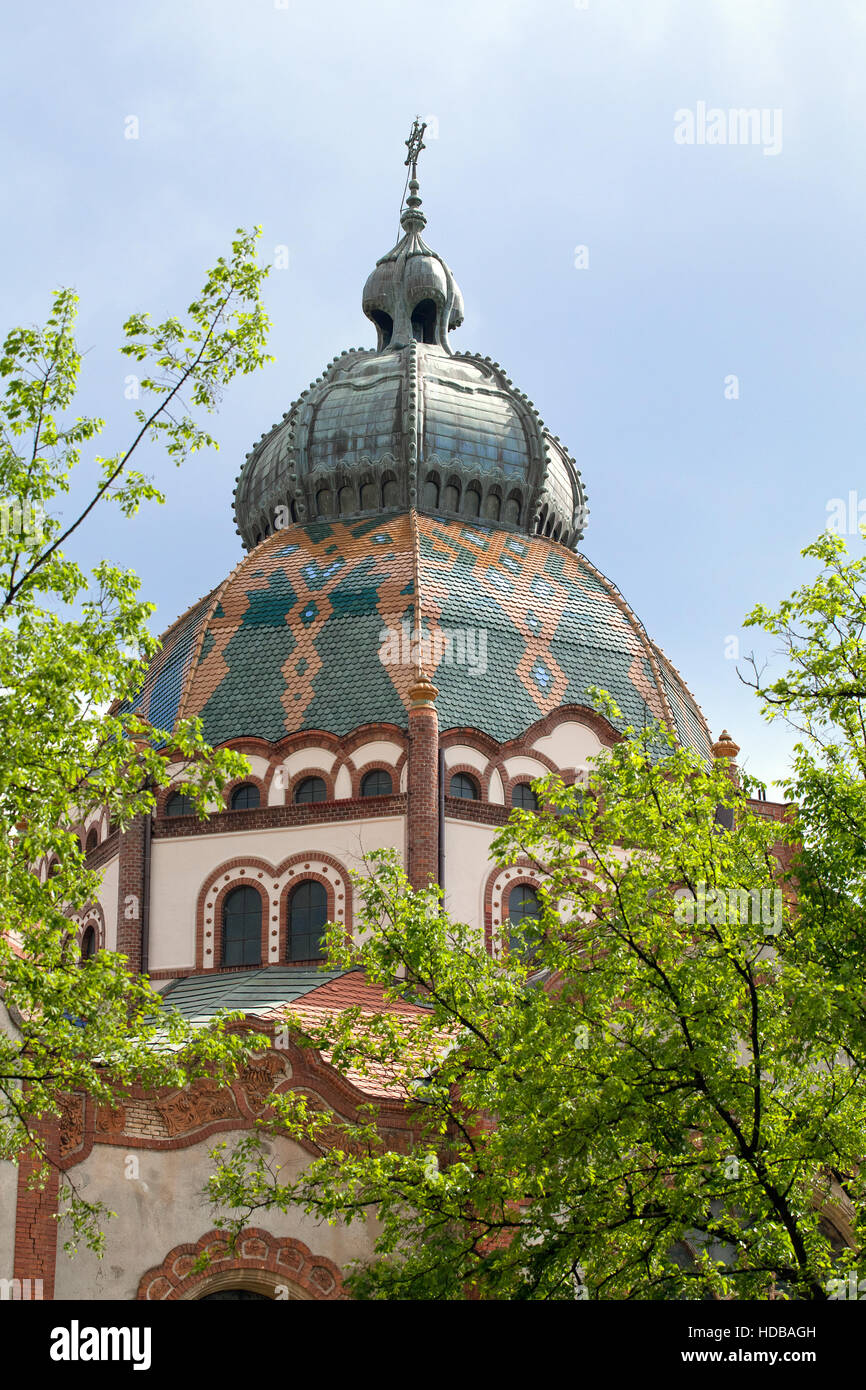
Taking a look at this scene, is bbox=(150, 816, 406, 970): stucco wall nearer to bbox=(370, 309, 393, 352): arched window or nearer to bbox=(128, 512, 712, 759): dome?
bbox=(128, 512, 712, 759): dome

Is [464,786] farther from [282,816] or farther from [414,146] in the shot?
[414,146]

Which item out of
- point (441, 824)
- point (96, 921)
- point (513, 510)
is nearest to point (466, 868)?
point (441, 824)

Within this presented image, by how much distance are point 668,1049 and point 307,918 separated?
13.8m

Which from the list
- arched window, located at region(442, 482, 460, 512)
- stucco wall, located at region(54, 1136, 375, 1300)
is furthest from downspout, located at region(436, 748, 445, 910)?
stucco wall, located at region(54, 1136, 375, 1300)

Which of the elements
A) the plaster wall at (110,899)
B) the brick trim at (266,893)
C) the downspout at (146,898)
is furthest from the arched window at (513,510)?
the plaster wall at (110,899)

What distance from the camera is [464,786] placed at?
93.9ft

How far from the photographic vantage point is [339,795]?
28531 mm

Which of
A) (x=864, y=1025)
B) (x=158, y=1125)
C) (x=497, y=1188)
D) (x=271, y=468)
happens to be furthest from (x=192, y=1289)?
(x=271, y=468)

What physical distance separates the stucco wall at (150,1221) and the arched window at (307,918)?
673 centimetres

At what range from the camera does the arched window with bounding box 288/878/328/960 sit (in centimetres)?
2728
